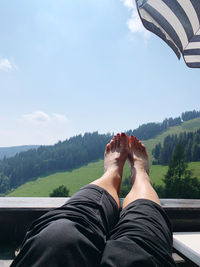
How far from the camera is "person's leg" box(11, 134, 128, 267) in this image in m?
0.47

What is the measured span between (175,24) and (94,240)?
1397mm

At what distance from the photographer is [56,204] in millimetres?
1003

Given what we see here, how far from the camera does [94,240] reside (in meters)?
0.55

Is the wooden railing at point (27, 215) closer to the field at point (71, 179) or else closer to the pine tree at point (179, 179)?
the pine tree at point (179, 179)

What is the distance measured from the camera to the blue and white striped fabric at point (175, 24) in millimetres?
1312

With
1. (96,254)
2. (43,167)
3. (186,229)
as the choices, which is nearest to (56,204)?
(96,254)

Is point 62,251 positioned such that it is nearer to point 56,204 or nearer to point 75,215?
point 75,215

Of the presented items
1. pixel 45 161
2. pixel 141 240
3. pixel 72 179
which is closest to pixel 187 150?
pixel 72 179

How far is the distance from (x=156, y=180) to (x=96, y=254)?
35.4 m

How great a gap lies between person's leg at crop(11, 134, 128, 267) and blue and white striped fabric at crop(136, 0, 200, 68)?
1.13 metres

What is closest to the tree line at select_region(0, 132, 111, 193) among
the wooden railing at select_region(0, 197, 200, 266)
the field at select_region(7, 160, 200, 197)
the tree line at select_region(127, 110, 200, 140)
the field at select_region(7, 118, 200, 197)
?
the field at select_region(7, 118, 200, 197)

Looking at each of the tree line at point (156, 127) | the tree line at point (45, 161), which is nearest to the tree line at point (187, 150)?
the tree line at point (45, 161)

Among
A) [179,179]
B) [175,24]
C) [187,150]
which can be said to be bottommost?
[179,179]

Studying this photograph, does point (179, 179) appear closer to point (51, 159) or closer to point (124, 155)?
point (124, 155)
